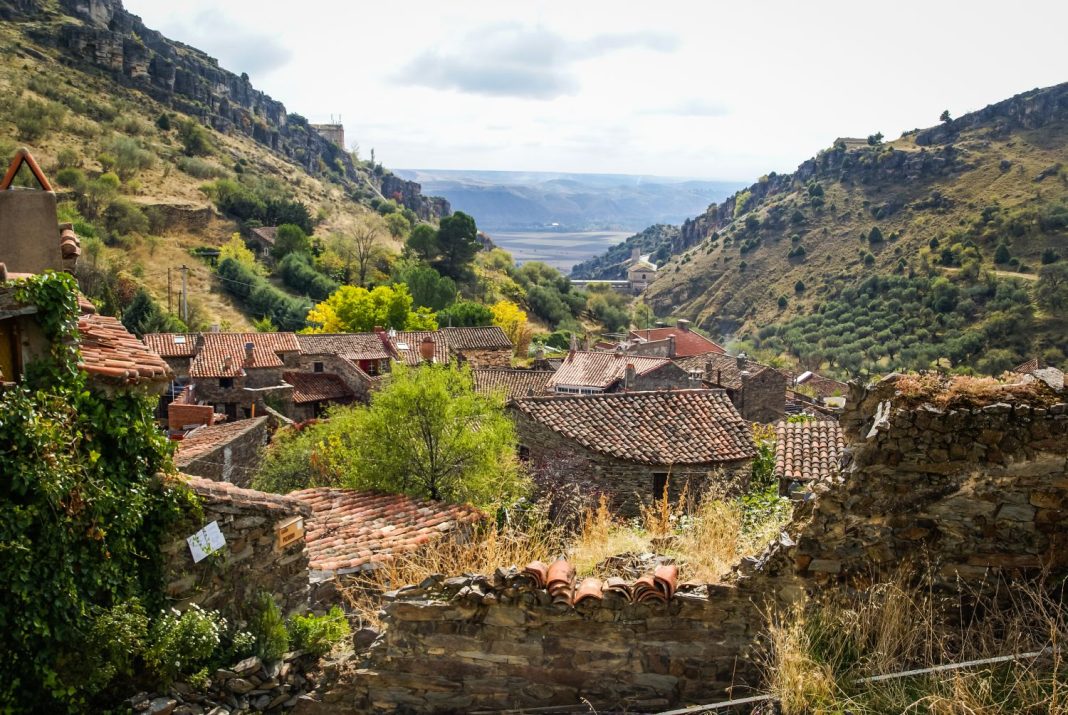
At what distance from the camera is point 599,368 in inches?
1510

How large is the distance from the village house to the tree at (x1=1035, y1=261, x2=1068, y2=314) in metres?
69.8

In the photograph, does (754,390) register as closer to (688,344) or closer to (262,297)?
(688,344)

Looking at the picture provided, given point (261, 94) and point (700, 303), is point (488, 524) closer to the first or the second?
point (700, 303)

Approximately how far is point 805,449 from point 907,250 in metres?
96.4

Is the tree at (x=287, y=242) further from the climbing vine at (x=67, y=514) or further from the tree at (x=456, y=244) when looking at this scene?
the climbing vine at (x=67, y=514)

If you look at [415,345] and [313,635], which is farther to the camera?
[415,345]

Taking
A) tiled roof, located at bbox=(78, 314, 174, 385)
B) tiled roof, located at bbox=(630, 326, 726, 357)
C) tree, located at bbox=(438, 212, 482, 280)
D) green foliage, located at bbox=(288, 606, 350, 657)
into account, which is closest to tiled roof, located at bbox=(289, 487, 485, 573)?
green foliage, located at bbox=(288, 606, 350, 657)

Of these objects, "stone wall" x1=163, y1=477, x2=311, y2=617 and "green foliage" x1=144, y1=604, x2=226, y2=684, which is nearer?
"green foliage" x1=144, y1=604, x2=226, y2=684

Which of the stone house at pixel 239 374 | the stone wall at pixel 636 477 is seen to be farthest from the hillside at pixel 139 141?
the stone wall at pixel 636 477

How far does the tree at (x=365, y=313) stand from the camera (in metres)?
53.8

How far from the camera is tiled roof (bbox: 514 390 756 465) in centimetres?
1647

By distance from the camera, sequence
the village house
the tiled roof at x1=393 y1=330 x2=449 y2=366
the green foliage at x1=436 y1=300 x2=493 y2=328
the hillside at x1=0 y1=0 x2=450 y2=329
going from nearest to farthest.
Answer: the village house
the tiled roof at x1=393 y1=330 x2=449 y2=366
the hillside at x1=0 y1=0 x2=450 y2=329
the green foliage at x1=436 y1=300 x2=493 y2=328

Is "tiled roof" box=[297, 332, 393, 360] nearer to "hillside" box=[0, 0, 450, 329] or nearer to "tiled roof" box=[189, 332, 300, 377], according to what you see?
"tiled roof" box=[189, 332, 300, 377]

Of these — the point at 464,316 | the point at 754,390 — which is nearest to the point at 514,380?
the point at 754,390
